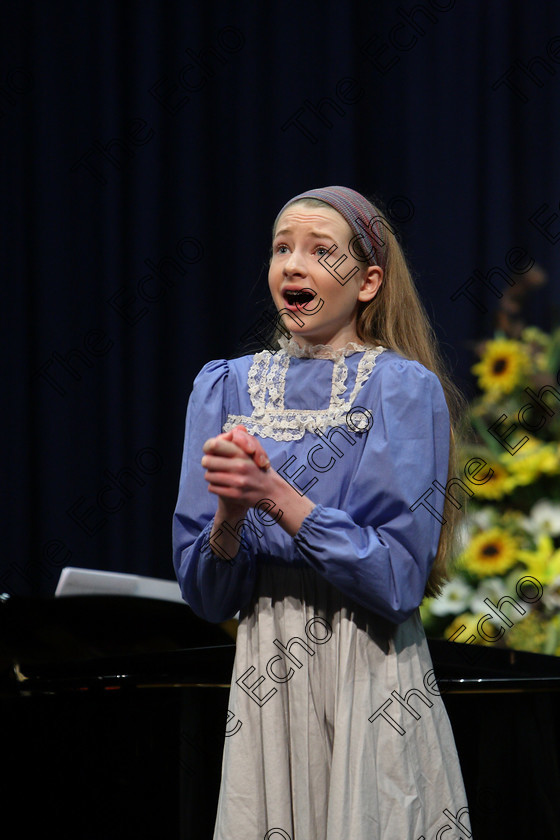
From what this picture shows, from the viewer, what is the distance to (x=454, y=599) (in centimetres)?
234

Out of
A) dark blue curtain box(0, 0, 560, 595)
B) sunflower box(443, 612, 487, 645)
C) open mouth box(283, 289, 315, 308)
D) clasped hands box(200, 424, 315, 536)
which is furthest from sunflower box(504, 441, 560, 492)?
clasped hands box(200, 424, 315, 536)

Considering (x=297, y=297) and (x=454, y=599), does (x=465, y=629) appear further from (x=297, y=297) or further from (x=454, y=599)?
(x=297, y=297)

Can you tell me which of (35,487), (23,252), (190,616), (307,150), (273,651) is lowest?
(273,651)

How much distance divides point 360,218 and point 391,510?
419 millimetres

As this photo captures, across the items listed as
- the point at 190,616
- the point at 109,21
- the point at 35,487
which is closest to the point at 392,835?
the point at 190,616

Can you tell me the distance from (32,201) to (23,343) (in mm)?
462

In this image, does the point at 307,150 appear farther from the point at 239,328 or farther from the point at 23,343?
the point at 23,343

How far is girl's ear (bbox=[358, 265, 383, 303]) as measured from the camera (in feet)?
4.38

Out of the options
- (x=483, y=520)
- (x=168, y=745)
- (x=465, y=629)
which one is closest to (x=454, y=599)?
(x=465, y=629)

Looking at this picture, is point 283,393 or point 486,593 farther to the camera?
point 486,593

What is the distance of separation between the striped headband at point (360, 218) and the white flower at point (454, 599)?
3.89ft

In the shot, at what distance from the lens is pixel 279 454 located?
4.09ft

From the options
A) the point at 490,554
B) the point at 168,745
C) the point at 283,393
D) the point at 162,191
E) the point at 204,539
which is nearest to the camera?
the point at 204,539

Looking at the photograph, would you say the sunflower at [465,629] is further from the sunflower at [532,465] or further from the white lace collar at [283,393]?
the white lace collar at [283,393]
